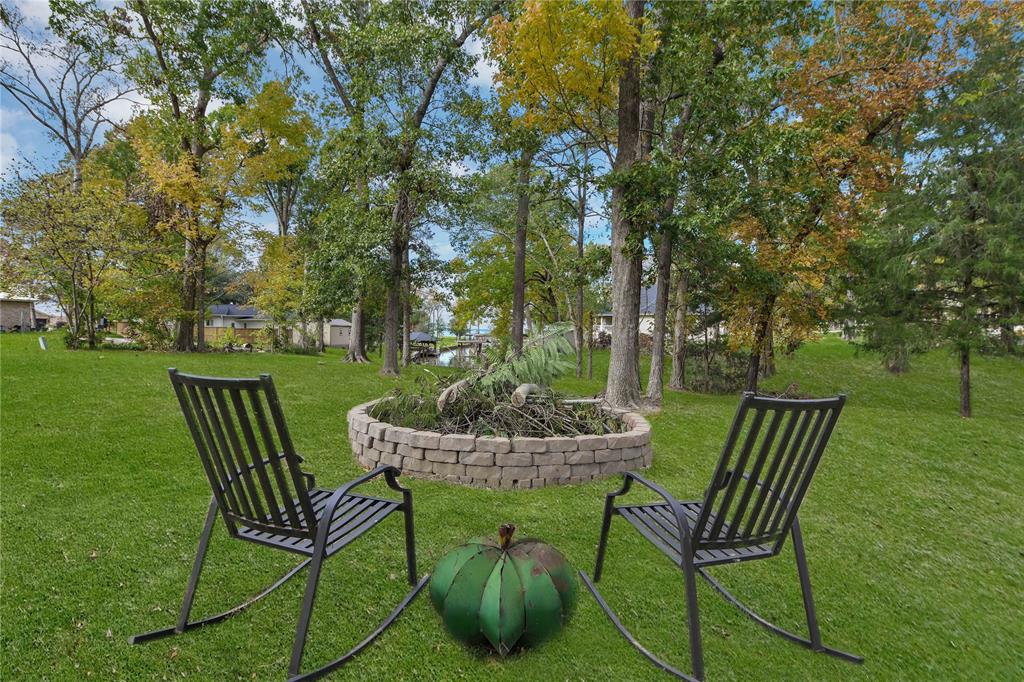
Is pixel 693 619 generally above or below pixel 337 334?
below

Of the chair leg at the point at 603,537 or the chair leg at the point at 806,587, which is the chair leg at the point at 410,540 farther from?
the chair leg at the point at 806,587

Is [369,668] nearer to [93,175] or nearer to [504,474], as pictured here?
[504,474]

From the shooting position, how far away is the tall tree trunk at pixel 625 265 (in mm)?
7207

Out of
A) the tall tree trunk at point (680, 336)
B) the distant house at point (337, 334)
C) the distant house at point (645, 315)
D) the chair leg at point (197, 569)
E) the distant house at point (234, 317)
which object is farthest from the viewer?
the distant house at point (337, 334)

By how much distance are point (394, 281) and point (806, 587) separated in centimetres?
1078

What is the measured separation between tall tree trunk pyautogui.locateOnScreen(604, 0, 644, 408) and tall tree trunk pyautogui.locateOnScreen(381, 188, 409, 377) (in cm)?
548

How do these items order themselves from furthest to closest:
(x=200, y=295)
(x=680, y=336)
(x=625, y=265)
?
(x=200, y=295), (x=680, y=336), (x=625, y=265)

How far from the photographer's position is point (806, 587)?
1.98 metres

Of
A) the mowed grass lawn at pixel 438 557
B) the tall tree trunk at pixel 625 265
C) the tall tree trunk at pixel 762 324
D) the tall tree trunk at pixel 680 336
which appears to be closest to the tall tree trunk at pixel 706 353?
the tall tree trunk at pixel 680 336

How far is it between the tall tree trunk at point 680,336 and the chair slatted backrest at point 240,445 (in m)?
9.98

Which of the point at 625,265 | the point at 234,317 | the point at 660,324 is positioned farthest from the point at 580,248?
the point at 234,317

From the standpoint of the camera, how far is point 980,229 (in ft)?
24.3

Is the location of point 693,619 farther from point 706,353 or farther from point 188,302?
point 188,302

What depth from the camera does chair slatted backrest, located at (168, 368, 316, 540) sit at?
157 centimetres
